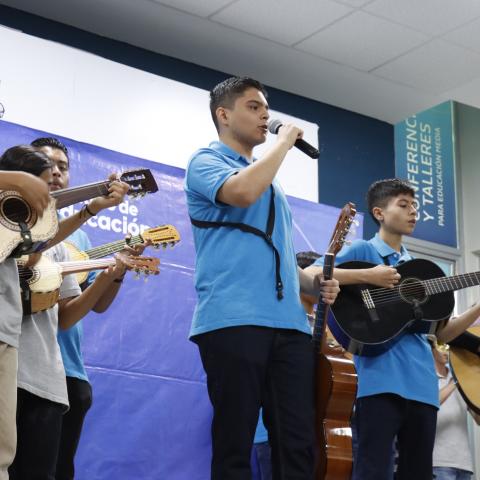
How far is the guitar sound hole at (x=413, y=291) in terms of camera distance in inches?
151

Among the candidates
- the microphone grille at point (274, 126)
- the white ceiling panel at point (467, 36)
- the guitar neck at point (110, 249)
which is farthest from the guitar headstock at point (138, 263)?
the white ceiling panel at point (467, 36)

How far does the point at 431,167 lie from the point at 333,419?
5025 millimetres

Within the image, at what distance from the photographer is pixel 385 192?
4.21 m

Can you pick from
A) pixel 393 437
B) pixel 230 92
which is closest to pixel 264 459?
pixel 393 437

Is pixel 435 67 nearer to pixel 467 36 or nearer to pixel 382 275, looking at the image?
pixel 467 36

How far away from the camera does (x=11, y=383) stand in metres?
2.56

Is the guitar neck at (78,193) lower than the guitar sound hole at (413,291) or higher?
higher

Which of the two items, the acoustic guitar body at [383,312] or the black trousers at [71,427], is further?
the acoustic guitar body at [383,312]

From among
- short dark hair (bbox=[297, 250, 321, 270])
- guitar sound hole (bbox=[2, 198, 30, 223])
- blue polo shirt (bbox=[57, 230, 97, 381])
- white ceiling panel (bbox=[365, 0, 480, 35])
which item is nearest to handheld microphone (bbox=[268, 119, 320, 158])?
guitar sound hole (bbox=[2, 198, 30, 223])

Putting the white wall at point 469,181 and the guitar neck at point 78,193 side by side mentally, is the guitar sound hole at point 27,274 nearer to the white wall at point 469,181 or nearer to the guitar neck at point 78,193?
the guitar neck at point 78,193

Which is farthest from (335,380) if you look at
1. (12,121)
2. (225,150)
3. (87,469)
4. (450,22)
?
(450,22)

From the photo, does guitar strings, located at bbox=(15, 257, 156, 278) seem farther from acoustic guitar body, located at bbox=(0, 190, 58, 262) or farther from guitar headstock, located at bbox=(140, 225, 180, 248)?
acoustic guitar body, located at bbox=(0, 190, 58, 262)

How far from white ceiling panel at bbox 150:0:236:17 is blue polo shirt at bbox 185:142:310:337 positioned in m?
2.48

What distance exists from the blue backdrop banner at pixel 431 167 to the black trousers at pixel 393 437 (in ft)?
12.8
